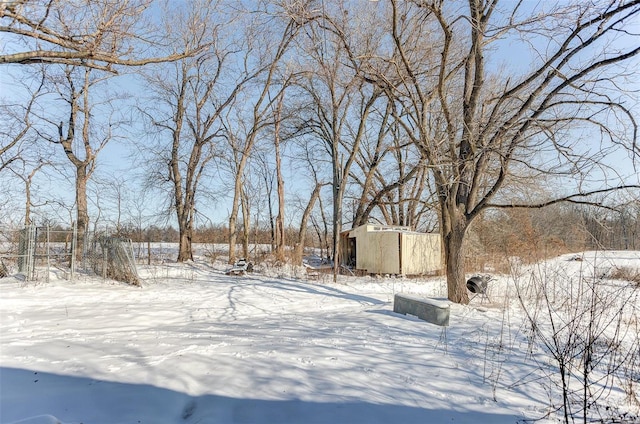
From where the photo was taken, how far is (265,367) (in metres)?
3.88

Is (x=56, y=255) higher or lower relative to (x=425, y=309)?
higher

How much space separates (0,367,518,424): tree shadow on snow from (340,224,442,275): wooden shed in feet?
42.2

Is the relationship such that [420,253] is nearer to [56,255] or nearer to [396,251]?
[396,251]

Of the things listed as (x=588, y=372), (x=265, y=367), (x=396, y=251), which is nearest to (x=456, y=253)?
(x=588, y=372)

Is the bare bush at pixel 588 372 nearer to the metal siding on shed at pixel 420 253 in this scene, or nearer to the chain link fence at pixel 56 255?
the metal siding on shed at pixel 420 253

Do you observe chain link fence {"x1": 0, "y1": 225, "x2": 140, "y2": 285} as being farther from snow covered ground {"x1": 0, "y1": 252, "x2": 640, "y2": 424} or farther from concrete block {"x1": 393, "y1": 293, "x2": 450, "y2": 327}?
concrete block {"x1": 393, "y1": 293, "x2": 450, "y2": 327}

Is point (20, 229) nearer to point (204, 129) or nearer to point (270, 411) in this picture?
point (204, 129)

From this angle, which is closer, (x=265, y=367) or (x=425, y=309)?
(x=265, y=367)

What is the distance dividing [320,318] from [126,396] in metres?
4.18

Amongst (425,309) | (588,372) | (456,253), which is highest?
(456,253)

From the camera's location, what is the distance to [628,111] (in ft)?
21.6

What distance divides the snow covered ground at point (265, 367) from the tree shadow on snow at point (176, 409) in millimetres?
12

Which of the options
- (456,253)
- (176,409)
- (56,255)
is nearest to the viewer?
(176,409)

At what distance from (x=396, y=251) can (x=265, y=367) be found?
12617 mm
